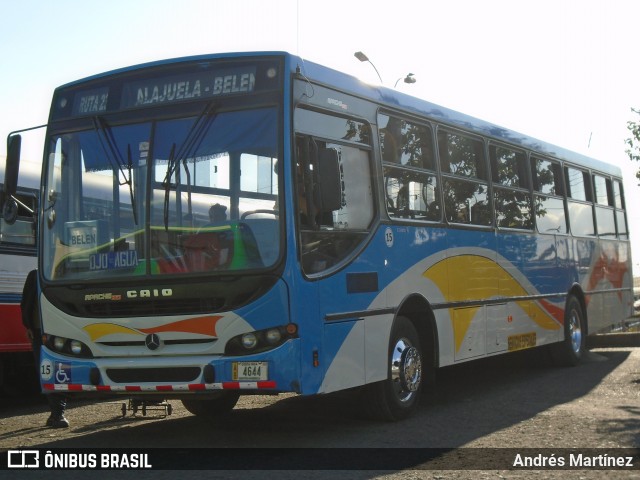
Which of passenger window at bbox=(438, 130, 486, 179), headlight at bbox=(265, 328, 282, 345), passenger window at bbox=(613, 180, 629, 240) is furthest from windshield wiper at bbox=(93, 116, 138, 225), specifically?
passenger window at bbox=(613, 180, 629, 240)

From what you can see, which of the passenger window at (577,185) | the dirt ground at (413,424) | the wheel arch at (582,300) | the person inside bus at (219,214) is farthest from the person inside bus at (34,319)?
the passenger window at (577,185)

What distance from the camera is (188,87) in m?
8.14

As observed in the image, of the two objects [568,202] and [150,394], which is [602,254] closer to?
[568,202]

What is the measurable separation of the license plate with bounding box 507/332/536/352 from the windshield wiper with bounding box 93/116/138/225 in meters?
5.72

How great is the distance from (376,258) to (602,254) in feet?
27.4

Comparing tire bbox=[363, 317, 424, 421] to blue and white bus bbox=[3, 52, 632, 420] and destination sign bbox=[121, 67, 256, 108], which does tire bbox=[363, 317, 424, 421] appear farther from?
destination sign bbox=[121, 67, 256, 108]

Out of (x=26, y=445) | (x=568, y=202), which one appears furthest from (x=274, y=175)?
(x=568, y=202)

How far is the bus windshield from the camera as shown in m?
7.71

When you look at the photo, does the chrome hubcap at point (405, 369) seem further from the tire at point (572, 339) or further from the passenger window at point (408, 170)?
the tire at point (572, 339)

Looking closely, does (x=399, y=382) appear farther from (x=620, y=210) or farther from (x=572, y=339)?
(x=620, y=210)

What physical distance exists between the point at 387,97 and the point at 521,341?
428 centimetres

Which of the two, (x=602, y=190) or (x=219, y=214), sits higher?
(x=602, y=190)

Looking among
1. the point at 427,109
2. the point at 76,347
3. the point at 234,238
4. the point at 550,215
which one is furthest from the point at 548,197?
the point at 76,347

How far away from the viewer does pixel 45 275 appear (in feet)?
27.8
